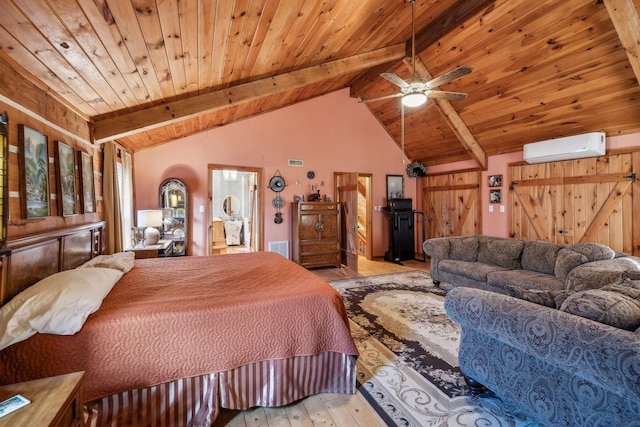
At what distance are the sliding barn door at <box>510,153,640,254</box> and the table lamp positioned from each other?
20.1ft

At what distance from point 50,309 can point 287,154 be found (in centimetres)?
488

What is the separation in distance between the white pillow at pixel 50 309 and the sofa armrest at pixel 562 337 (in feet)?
7.31

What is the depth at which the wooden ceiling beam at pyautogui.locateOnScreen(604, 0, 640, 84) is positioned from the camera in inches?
104

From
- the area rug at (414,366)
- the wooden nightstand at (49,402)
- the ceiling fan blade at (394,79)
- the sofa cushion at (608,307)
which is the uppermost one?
the ceiling fan blade at (394,79)

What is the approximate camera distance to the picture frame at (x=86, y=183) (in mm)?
2701

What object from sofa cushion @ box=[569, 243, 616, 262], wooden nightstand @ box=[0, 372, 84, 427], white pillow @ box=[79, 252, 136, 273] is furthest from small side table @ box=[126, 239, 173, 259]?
sofa cushion @ box=[569, 243, 616, 262]

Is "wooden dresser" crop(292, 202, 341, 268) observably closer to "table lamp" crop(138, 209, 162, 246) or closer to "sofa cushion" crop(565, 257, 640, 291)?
"table lamp" crop(138, 209, 162, 246)

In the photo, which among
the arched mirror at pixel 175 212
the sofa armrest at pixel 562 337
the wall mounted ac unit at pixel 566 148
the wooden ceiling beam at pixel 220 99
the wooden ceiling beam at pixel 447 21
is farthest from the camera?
the arched mirror at pixel 175 212

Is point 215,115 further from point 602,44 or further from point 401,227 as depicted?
point 602,44

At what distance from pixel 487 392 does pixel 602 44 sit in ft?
12.8

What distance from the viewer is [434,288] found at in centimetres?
445

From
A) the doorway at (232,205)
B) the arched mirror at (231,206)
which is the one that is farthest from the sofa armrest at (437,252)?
the arched mirror at (231,206)

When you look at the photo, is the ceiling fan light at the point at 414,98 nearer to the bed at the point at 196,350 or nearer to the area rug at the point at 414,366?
the bed at the point at 196,350

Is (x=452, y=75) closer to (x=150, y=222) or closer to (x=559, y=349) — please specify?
(x=559, y=349)
